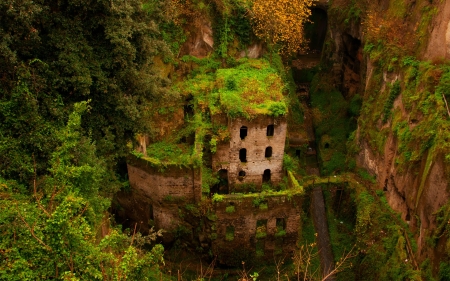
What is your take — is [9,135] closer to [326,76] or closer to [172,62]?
[172,62]

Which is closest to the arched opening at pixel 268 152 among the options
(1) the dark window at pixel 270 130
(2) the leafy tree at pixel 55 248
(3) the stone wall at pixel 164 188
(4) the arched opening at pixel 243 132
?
(1) the dark window at pixel 270 130

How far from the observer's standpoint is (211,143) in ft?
76.0

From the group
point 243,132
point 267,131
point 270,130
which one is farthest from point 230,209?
point 270,130

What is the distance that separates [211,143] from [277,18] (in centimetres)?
985

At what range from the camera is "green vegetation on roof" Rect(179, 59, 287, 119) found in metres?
22.9

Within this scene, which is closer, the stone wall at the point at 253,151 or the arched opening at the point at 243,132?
the stone wall at the point at 253,151

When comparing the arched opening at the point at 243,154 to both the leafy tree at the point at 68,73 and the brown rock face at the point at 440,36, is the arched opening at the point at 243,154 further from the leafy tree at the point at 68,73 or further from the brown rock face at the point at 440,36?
the brown rock face at the point at 440,36

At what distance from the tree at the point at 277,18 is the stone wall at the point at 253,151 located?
7.53 metres

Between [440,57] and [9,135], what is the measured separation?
20413mm

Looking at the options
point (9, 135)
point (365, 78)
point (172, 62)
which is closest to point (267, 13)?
point (172, 62)

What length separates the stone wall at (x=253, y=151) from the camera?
76.0 ft

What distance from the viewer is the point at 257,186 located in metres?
25.2

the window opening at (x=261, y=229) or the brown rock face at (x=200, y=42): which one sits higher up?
the brown rock face at (x=200, y=42)

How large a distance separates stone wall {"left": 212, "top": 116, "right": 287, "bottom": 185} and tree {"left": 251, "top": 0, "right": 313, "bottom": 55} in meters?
7.53
